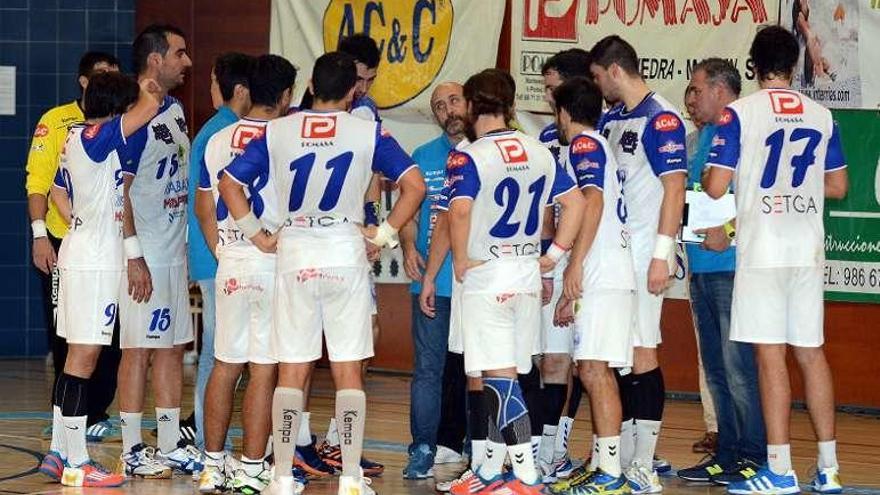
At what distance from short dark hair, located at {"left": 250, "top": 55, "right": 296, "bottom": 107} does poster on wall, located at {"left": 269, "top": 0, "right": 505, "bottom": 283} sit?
5141mm

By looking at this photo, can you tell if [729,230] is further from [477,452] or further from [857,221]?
[857,221]

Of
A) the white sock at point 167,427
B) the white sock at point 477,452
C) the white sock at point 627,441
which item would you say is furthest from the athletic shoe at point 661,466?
the white sock at point 167,427

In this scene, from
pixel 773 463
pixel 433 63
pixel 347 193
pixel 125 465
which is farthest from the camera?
pixel 433 63

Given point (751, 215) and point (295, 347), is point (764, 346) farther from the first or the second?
point (295, 347)

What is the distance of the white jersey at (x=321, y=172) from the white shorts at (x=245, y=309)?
45 centimetres

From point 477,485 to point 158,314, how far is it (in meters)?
2.10

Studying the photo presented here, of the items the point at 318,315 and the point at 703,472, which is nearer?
the point at 318,315

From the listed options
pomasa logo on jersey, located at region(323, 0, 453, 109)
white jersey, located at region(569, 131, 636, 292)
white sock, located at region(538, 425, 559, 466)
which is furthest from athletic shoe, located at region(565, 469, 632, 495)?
pomasa logo on jersey, located at region(323, 0, 453, 109)

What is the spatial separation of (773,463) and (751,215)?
1.26 meters

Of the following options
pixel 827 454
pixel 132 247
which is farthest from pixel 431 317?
pixel 827 454

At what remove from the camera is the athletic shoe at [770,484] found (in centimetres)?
818

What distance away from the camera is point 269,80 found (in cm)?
810

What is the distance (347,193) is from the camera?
7.61 meters

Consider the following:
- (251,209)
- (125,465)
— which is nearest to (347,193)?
(251,209)
